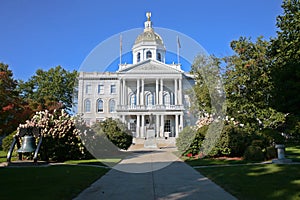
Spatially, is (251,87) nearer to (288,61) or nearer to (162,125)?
(288,61)

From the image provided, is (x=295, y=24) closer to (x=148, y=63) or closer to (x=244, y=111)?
(x=244, y=111)

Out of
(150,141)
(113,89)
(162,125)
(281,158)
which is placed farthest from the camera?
(113,89)

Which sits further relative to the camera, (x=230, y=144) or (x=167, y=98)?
(x=167, y=98)

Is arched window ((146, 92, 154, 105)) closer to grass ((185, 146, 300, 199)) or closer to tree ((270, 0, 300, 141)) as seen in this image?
tree ((270, 0, 300, 141))

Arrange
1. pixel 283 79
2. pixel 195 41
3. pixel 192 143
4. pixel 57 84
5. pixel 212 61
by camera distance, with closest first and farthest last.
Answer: pixel 283 79, pixel 195 41, pixel 192 143, pixel 212 61, pixel 57 84

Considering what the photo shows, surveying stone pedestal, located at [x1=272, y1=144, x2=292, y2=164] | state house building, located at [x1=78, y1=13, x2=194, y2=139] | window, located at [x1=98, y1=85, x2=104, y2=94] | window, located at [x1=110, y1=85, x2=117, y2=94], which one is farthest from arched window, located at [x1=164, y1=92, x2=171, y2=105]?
stone pedestal, located at [x1=272, y1=144, x2=292, y2=164]

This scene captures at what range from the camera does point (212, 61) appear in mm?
28578

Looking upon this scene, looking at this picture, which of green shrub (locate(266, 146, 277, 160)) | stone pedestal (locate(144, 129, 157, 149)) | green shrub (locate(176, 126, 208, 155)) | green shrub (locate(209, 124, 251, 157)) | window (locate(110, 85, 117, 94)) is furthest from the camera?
window (locate(110, 85, 117, 94))

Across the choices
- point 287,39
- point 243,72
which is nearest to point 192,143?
point 287,39

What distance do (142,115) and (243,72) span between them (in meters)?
20.1

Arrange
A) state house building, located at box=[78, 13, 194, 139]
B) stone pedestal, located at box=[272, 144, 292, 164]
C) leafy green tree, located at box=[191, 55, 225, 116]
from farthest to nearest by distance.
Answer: state house building, located at box=[78, 13, 194, 139], leafy green tree, located at box=[191, 55, 225, 116], stone pedestal, located at box=[272, 144, 292, 164]

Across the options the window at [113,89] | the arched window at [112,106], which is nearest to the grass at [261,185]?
the arched window at [112,106]

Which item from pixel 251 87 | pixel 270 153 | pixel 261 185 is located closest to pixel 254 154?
pixel 270 153

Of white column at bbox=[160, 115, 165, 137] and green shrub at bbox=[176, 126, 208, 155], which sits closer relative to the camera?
green shrub at bbox=[176, 126, 208, 155]
